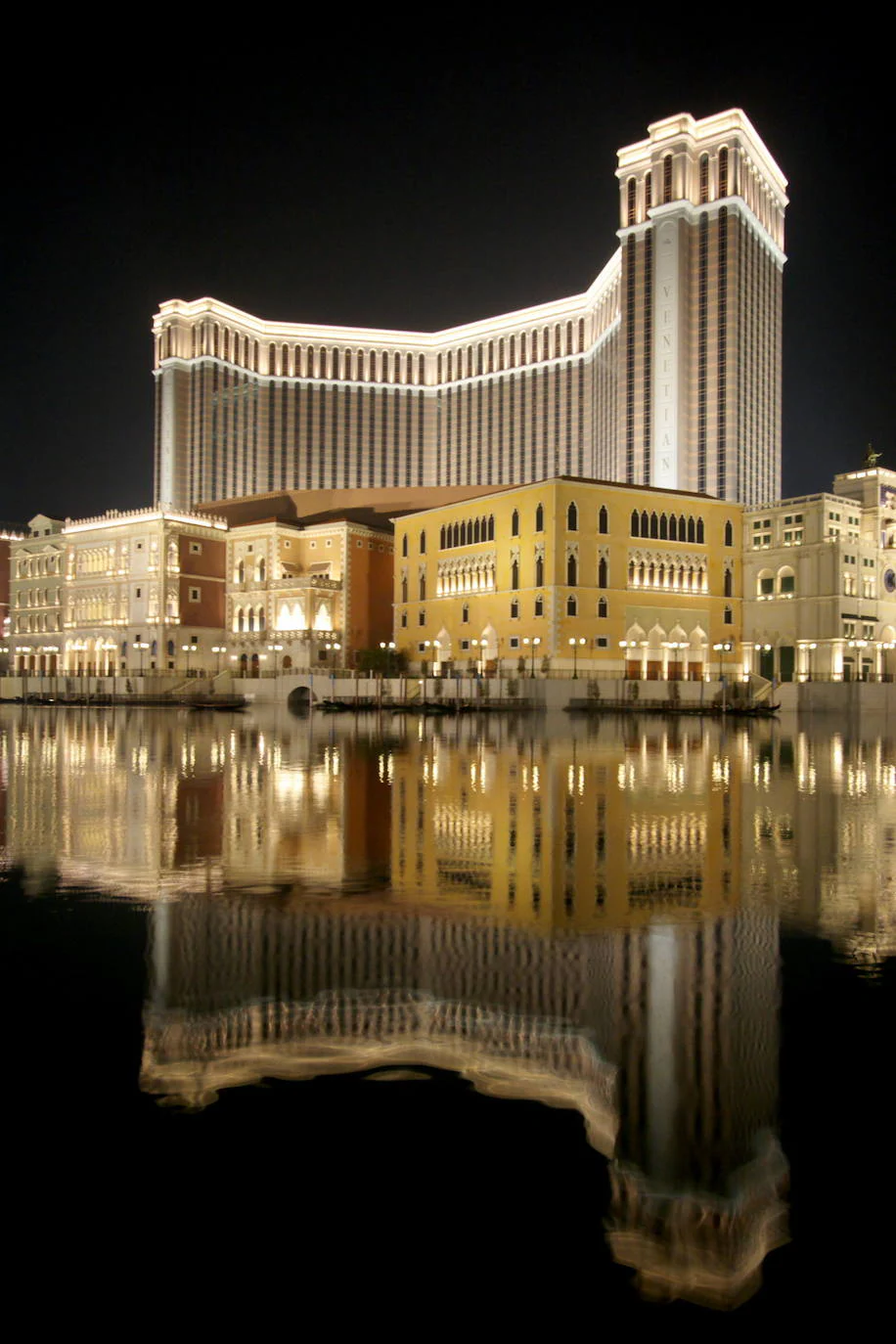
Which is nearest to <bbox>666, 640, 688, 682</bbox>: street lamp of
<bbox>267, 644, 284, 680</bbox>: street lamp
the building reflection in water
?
<bbox>267, 644, 284, 680</bbox>: street lamp

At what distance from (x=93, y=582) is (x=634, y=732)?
57907 millimetres

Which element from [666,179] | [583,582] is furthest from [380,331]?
[583,582]

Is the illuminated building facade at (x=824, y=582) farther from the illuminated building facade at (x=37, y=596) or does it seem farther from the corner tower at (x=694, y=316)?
the illuminated building facade at (x=37, y=596)

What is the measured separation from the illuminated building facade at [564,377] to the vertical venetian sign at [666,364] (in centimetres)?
15

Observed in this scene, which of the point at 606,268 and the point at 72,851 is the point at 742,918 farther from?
the point at 606,268

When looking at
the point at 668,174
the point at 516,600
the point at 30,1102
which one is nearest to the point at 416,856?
the point at 30,1102

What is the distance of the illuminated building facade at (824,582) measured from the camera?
62.9 metres

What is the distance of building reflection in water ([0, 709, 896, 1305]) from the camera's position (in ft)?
9.88

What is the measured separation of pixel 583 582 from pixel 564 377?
189 ft

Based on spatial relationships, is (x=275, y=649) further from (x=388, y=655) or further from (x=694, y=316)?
(x=694, y=316)

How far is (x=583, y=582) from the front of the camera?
5828cm

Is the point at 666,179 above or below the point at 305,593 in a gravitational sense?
above

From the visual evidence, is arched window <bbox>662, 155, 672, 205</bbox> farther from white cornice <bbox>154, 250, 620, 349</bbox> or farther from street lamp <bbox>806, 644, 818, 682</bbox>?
street lamp <bbox>806, 644, 818, 682</bbox>

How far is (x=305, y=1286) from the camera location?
7.56 ft
